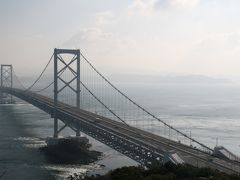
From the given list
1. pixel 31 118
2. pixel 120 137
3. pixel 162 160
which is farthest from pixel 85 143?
pixel 31 118

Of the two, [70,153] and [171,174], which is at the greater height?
[171,174]

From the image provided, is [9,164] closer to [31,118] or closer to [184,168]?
[184,168]

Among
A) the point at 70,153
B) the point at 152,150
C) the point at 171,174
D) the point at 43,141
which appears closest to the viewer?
the point at 171,174

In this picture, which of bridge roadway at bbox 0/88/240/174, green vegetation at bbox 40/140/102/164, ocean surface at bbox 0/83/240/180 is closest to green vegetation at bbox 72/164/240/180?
bridge roadway at bbox 0/88/240/174

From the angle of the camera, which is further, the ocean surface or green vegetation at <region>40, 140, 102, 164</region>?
green vegetation at <region>40, 140, 102, 164</region>

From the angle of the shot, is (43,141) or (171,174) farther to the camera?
(43,141)

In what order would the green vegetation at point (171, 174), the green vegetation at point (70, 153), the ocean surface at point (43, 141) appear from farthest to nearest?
the green vegetation at point (70, 153), the ocean surface at point (43, 141), the green vegetation at point (171, 174)

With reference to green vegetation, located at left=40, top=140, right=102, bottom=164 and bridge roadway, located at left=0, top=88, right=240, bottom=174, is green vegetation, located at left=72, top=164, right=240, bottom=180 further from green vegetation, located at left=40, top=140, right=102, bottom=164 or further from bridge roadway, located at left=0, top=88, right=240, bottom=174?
green vegetation, located at left=40, top=140, right=102, bottom=164

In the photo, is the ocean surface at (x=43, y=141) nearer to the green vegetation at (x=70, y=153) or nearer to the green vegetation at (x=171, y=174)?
the green vegetation at (x=70, y=153)

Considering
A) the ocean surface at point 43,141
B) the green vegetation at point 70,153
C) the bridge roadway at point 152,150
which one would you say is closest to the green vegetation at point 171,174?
the bridge roadway at point 152,150

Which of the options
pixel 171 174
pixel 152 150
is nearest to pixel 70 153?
pixel 152 150

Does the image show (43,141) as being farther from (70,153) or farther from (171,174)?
(171,174)

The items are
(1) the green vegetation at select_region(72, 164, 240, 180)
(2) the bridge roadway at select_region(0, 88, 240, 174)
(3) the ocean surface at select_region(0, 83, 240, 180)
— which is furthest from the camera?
(3) the ocean surface at select_region(0, 83, 240, 180)
